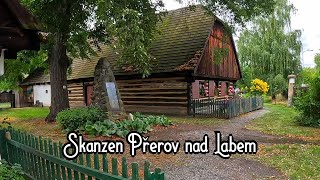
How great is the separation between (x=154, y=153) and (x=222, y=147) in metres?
2.18

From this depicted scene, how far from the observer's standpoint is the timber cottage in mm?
18406

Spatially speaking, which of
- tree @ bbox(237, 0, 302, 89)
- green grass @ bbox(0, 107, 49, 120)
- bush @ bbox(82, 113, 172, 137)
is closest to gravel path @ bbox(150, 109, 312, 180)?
bush @ bbox(82, 113, 172, 137)

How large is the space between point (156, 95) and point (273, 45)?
14508 millimetres

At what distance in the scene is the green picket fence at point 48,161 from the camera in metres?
3.35

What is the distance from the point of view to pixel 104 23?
11.5 metres

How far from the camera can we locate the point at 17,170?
5316mm

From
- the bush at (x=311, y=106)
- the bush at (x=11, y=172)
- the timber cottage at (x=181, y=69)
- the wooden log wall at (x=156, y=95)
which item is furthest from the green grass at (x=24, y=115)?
the bush at (x=311, y=106)

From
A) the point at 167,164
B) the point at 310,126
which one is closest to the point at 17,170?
the point at 167,164

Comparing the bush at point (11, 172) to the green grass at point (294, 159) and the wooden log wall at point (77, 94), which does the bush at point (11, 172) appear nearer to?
the green grass at point (294, 159)

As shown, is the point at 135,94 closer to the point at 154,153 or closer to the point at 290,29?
the point at 154,153

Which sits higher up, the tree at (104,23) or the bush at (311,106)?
the tree at (104,23)

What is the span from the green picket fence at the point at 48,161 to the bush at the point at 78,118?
18.3 feet

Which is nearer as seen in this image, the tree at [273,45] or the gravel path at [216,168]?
the gravel path at [216,168]

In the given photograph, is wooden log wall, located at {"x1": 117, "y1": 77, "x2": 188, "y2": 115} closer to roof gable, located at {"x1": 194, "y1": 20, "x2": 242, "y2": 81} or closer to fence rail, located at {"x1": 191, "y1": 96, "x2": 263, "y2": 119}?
fence rail, located at {"x1": 191, "y1": 96, "x2": 263, "y2": 119}
